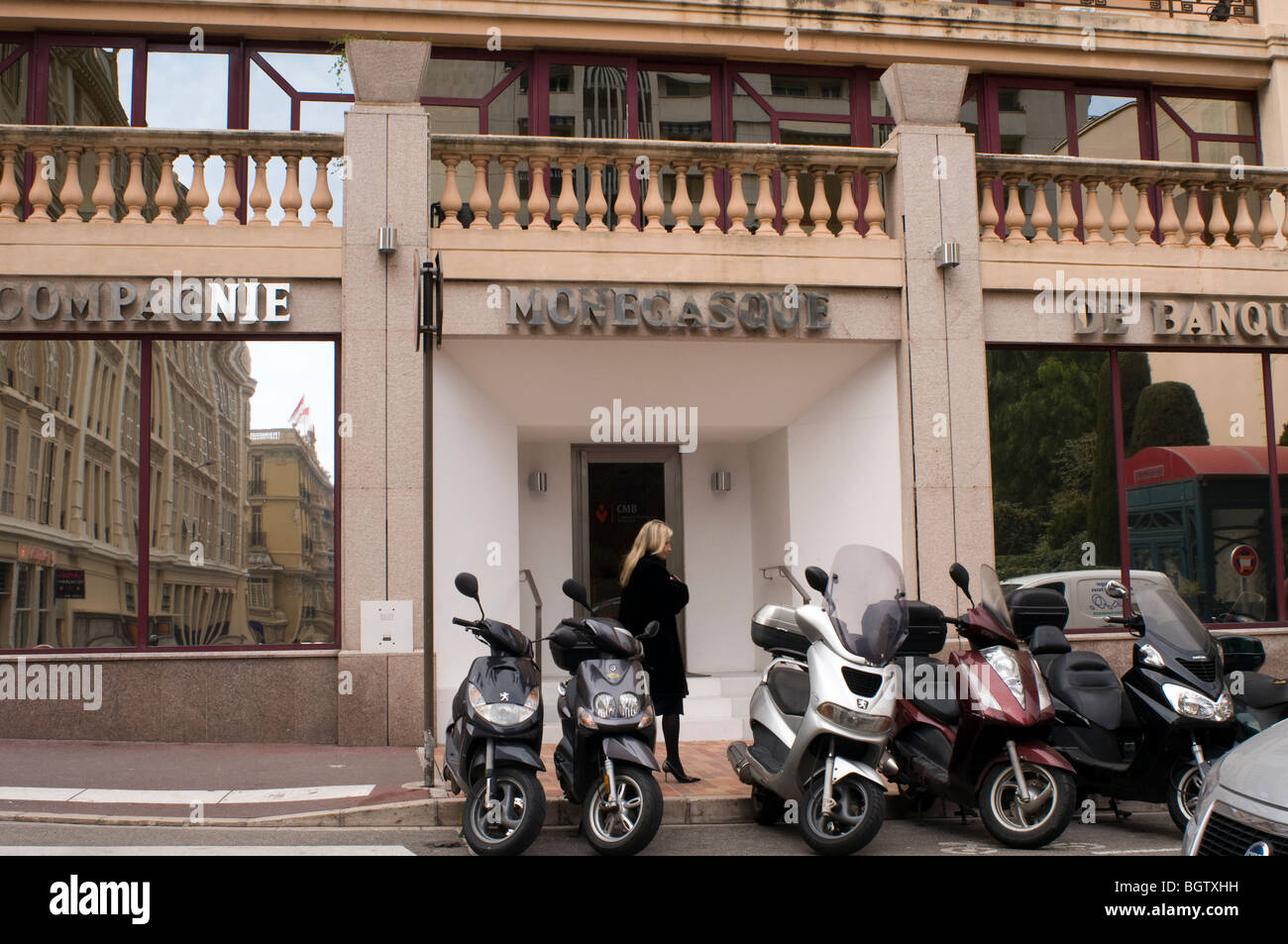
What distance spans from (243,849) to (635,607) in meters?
2.98

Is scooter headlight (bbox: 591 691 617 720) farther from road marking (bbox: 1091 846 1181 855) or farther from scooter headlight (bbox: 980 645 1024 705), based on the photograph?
road marking (bbox: 1091 846 1181 855)

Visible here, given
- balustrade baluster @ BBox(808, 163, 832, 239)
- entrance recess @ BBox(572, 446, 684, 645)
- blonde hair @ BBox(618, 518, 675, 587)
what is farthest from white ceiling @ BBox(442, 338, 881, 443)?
blonde hair @ BBox(618, 518, 675, 587)

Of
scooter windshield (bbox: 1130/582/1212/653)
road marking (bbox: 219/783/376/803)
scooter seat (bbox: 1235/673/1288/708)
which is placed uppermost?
scooter windshield (bbox: 1130/582/1212/653)

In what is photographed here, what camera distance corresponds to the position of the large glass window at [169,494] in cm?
965

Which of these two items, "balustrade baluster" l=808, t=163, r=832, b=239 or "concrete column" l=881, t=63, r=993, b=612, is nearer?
"concrete column" l=881, t=63, r=993, b=612

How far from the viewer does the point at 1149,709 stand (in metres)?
6.66

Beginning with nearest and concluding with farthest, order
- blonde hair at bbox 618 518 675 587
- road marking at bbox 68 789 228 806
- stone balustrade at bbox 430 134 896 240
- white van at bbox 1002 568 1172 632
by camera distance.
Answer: road marking at bbox 68 789 228 806
blonde hair at bbox 618 518 675 587
stone balustrade at bbox 430 134 896 240
white van at bbox 1002 568 1172 632

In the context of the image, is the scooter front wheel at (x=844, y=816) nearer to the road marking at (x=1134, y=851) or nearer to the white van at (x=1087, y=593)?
the road marking at (x=1134, y=851)

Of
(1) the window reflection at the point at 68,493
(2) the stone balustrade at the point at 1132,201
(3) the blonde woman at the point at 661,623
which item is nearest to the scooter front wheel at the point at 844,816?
(3) the blonde woman at the point at 661,623

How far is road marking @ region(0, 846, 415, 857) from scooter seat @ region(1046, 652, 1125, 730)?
3954mm

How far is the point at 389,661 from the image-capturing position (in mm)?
9398

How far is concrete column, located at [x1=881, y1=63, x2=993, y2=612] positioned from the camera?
10.4 metres

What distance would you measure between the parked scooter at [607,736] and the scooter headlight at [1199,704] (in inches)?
117

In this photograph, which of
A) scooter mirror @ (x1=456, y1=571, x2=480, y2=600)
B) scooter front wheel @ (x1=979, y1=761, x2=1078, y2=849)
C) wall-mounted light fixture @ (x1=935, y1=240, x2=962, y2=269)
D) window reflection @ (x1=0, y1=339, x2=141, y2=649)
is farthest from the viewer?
wall-mounted light fixture @ (x1=935, y1=240, x2=962, y2=269)
